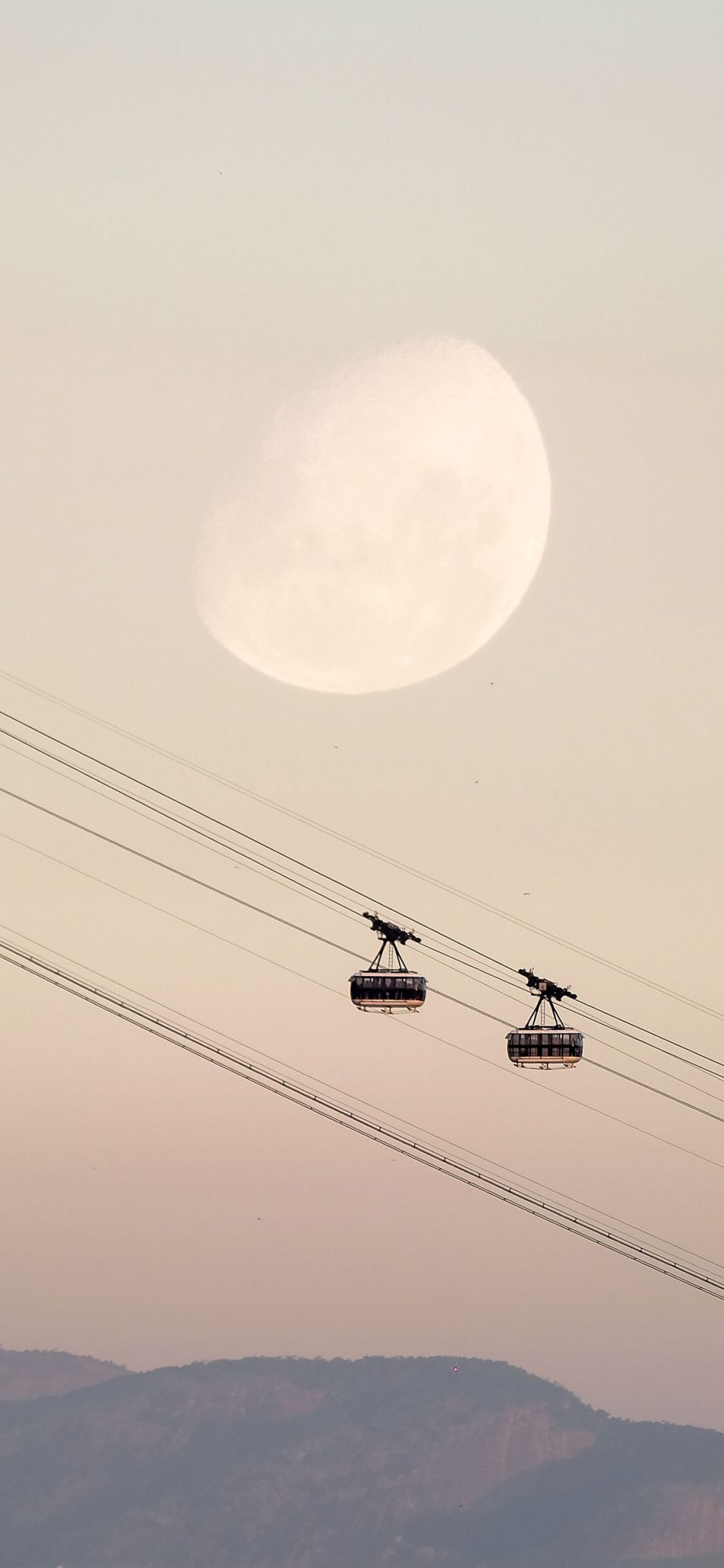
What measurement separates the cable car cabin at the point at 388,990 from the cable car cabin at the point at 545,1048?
824 cm

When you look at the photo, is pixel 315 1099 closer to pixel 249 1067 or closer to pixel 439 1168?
pixel 249 1067

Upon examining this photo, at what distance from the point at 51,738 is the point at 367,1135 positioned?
20.6 meters

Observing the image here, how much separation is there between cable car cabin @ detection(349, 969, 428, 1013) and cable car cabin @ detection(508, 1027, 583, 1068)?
8.24 metres

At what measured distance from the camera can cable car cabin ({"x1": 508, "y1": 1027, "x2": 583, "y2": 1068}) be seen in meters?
109

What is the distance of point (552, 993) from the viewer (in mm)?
106438

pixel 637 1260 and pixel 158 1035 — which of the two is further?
pixel 637 1260

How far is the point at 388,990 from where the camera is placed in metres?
103

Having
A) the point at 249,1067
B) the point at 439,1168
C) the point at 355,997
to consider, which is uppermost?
the point at 355,997

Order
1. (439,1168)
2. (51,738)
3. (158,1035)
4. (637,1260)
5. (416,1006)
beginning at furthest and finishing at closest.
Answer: (416,1006) → (637,1260) → (439,1168) → (158,1035) → (51,738)

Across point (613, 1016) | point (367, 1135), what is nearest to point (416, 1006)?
point (613, 1016)

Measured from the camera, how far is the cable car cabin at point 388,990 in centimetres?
10312

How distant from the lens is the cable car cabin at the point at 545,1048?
358 ft

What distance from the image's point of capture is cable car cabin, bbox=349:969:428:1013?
103 metres

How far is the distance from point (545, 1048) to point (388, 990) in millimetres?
10242
